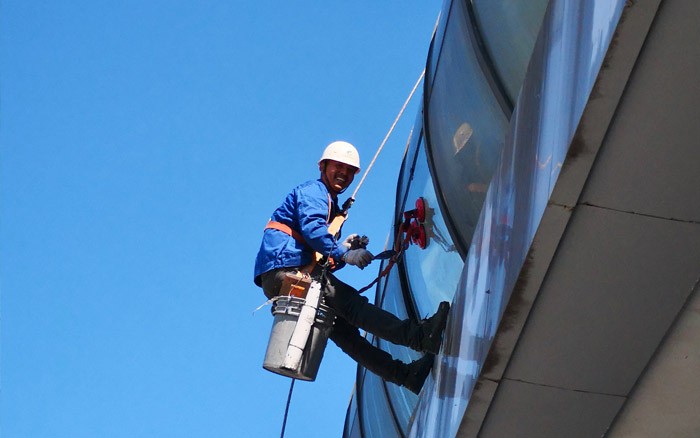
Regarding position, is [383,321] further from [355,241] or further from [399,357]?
[399,357]

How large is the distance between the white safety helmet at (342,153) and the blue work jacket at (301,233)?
0.40 metres

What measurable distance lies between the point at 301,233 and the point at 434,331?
1478 millimetres

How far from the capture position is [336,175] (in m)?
8.23

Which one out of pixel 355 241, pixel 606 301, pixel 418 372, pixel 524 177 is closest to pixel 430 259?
pixel 355 241

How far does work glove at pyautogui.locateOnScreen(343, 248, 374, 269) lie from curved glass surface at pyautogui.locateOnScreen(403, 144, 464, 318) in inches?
19.3

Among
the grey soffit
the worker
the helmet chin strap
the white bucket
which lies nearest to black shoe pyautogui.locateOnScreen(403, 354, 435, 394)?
the worker

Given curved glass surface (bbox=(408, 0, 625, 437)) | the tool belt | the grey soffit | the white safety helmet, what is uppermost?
the white safety helmet

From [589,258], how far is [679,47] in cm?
100

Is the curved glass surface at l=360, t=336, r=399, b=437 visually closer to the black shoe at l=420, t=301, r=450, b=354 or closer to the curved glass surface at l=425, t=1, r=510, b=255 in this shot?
the black shoe at l=420, t=301, r=450, b=354

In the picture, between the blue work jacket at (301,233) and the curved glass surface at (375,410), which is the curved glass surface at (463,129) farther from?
the curved glass surface at (375,410)

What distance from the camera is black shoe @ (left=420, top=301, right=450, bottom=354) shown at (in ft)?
21.3

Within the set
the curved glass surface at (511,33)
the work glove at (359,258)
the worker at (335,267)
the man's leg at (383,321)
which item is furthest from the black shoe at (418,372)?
the curved glass surface at (511,33)

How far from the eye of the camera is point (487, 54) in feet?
20.7

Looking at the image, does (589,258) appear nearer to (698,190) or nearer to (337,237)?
(698,190)
